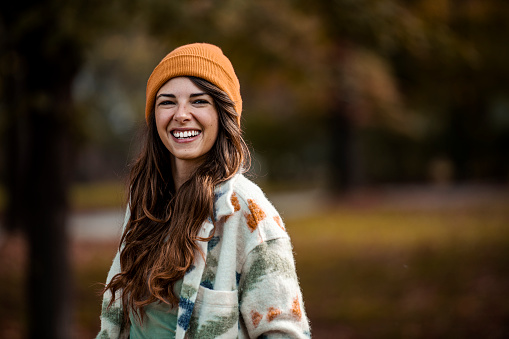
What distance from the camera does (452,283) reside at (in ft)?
23.9

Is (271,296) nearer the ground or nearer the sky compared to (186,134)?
nearer the ground

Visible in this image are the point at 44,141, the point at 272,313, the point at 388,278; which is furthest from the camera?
the point at 388,278

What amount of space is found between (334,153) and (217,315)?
17.5 meters

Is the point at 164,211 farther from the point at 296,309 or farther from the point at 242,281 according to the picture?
the point at 296,309

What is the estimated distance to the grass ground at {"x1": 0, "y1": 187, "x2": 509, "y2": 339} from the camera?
6.09 metres

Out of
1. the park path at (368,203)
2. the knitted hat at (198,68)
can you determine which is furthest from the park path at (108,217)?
the knitted hat at (198,68)

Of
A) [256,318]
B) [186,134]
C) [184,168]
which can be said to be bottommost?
[256,318]

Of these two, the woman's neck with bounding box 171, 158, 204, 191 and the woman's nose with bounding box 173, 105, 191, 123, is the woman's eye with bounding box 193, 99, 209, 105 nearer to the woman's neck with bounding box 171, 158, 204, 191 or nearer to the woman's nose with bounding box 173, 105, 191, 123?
the woman's nose with bounding box 173, 105, 191, 123

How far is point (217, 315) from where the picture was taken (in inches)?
66.7

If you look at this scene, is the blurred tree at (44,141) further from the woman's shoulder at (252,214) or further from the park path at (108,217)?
the park path at (108,217)

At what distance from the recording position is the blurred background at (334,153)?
4410mm

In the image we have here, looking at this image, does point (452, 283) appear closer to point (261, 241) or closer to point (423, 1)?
point (423, 1)

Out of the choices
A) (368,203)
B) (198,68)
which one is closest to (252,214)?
(198,68)

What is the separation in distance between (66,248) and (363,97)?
36.8 feet
